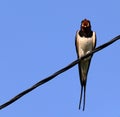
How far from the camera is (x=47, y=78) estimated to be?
290 centimetres

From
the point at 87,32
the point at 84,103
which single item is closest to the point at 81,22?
the point at 87,32

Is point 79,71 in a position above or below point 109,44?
above

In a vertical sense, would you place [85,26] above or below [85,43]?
above

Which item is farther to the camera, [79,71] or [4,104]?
[79,71]

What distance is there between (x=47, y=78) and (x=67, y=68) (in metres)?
0.15

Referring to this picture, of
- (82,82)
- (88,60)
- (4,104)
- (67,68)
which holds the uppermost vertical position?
(88,60)

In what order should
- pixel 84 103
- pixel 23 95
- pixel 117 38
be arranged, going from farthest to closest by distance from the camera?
pixel 84 103
pixel 117 38
pixel 23 95

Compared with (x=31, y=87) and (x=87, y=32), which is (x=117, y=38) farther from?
(x=87, y=32)

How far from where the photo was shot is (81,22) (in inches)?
196

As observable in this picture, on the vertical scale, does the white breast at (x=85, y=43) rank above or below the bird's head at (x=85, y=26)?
below

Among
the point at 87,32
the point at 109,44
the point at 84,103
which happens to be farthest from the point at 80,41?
the point at 109,44

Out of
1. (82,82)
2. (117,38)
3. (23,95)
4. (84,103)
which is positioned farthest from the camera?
(82,82)

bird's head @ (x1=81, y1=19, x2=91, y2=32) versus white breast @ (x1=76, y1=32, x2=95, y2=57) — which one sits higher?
bird's head @ (x1=81, y1=19, x2=91, y2=32)

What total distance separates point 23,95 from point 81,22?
89.2 inches
